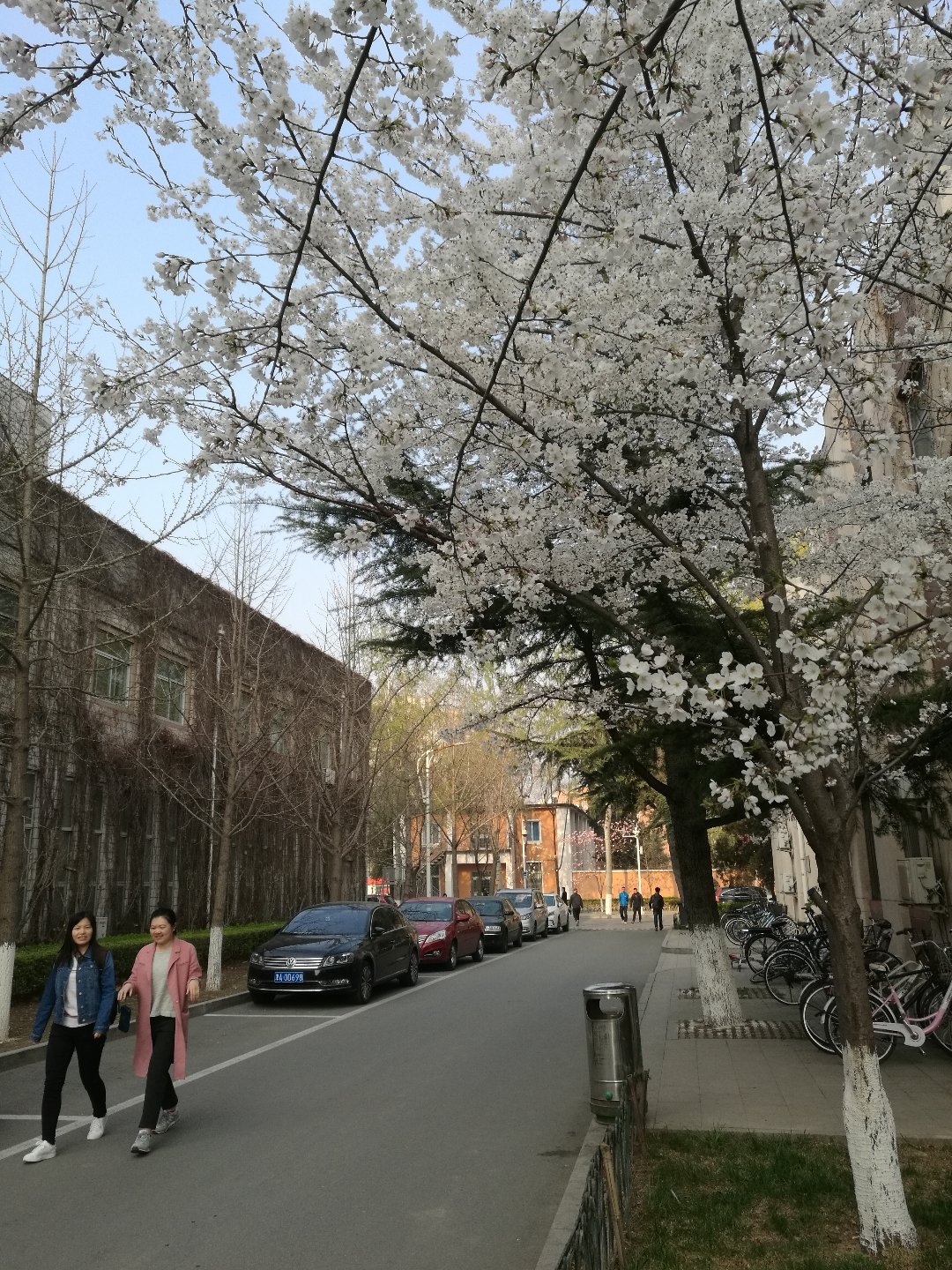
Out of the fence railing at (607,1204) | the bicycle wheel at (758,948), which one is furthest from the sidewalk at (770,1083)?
the bicycle wheel at (758,948)

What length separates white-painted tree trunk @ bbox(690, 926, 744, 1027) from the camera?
11.1 metres

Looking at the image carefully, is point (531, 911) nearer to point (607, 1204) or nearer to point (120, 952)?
point (120, 952)

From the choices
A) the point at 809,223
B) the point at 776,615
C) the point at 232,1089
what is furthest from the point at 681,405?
the point at 232,1089

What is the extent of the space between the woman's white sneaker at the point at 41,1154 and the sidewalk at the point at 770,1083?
159 inches

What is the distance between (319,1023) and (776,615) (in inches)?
363

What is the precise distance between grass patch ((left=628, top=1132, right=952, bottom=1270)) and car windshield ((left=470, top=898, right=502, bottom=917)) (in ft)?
65.4

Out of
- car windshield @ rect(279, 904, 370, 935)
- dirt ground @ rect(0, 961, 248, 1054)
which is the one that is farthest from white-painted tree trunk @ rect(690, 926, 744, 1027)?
dirt ground @ rect(0, 961, 248, 1054)

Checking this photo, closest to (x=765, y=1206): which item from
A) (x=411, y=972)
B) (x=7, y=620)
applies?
(x=411, y=972)

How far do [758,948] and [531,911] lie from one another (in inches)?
546

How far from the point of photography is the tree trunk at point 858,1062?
448 centimetres

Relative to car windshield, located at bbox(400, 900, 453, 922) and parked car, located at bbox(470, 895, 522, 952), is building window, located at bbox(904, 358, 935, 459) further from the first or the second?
parked car, located at bbox(470, 895, 522, 952)

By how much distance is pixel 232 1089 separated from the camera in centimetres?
831

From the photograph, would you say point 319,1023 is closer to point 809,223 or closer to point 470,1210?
point 470,1210

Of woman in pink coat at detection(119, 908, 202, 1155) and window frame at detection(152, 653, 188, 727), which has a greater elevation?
window frame at detection(152, 653, 188, 727)
